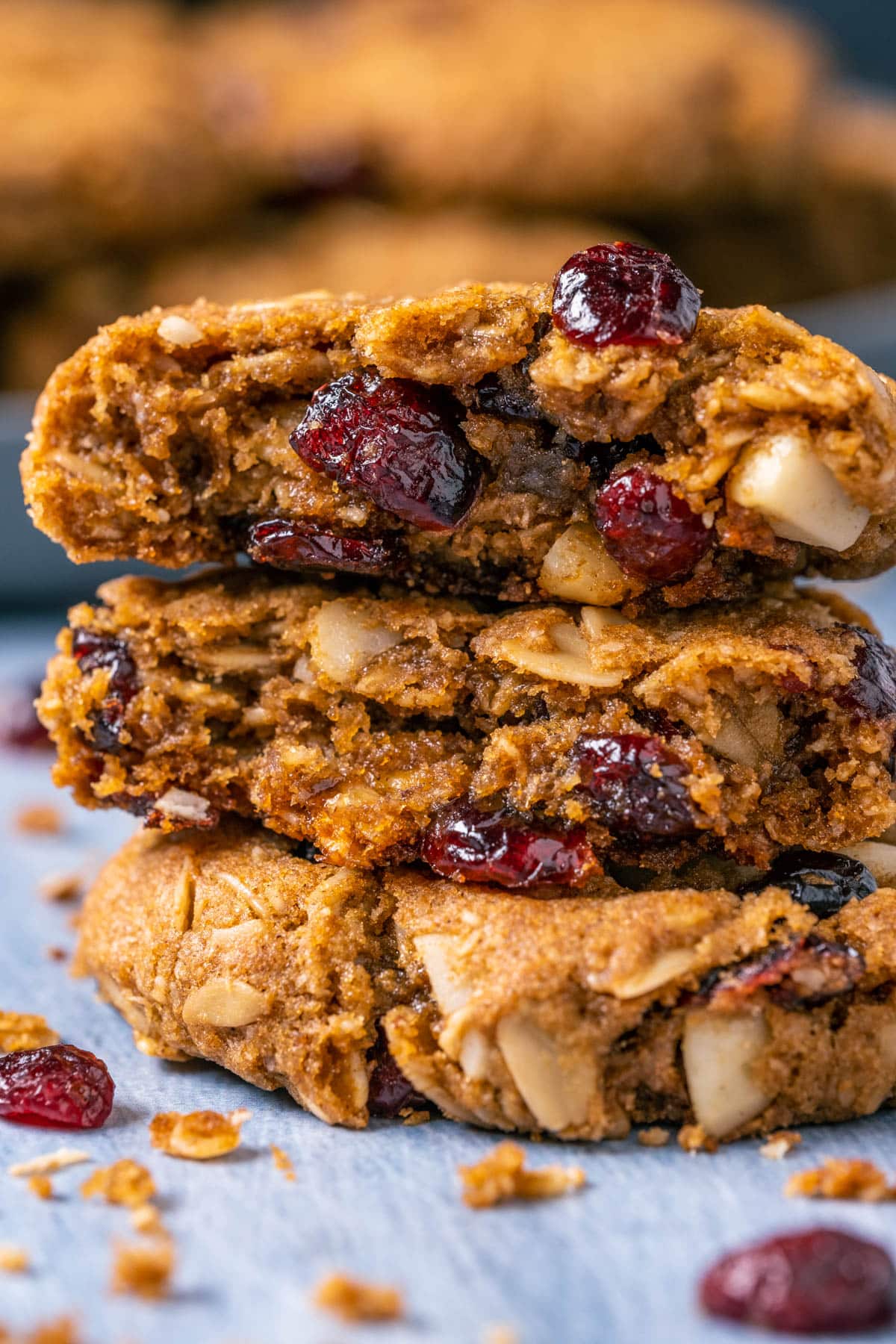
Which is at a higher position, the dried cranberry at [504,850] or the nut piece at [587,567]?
the nut piece at [587,567]

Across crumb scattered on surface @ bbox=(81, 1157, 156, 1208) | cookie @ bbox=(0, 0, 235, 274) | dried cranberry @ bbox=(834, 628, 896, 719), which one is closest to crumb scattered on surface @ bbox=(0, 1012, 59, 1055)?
crumb scattered on surface @ bbox=(81, 1157, 156, 1208)

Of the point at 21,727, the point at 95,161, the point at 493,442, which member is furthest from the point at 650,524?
the point at 95,161

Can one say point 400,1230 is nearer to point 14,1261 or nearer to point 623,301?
point 14,1261

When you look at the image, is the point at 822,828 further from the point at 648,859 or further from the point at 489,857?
the point at 489,857

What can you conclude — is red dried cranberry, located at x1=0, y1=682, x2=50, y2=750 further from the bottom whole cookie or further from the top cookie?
the bottom whole cookie

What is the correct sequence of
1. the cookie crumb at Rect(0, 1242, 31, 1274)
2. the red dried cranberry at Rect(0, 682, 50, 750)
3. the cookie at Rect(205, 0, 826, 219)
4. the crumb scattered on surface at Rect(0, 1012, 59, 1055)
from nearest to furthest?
the cookie crumb at Rect(0, 1242, 31, 1274) < the crumb scattered on surface at Rect(0, 1012, 59, 1055) < the red dried cranberry at Rect(0, 682, 50, 750) < the cookie at Rect(205, 0, 826, 219)

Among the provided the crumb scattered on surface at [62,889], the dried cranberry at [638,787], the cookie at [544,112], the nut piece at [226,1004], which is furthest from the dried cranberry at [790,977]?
the cookie at [544,112]

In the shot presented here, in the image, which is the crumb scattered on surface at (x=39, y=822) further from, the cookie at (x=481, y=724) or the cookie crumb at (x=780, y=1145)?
the cookie crumb at (x=780, y=1145)
